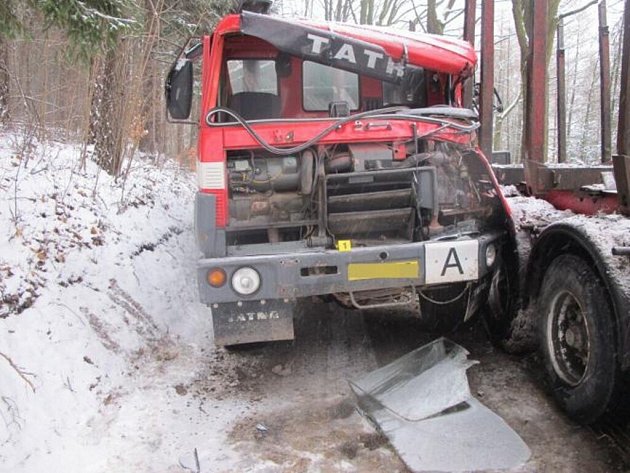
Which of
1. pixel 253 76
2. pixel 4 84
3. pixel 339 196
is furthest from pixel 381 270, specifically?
pixel 4 84

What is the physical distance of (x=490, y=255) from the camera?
413cm

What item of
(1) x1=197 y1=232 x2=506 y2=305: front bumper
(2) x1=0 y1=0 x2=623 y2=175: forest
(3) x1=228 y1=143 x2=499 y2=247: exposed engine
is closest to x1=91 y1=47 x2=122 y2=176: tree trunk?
(2) x1=0 y1=0 x2=623 y2=175: forest

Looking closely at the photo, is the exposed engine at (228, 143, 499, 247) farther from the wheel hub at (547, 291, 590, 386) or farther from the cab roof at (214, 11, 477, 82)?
the wheel hub at (547, 291, 590, 386)

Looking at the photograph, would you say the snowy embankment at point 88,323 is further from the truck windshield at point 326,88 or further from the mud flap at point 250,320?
the truck windshield at point 326,88

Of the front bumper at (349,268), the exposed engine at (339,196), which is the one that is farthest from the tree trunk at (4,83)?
the front bumper at (349,268)

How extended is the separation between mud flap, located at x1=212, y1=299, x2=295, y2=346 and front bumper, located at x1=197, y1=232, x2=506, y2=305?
16cm

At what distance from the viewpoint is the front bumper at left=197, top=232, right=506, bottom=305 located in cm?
379

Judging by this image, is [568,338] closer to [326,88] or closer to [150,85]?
[326,88]

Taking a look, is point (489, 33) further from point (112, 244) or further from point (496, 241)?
point (112, 244)

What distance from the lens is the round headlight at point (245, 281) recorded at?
3.78m

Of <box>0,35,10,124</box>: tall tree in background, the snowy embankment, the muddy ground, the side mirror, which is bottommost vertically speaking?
the muddy ground

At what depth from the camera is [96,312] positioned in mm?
4805

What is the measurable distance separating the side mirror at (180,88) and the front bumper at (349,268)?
1655mm

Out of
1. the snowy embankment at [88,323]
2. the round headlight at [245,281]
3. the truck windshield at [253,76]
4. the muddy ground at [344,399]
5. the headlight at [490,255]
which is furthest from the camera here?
the truck windshield at [253,76]
